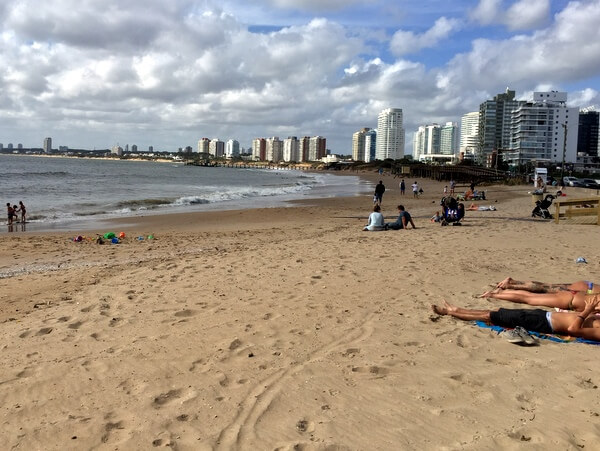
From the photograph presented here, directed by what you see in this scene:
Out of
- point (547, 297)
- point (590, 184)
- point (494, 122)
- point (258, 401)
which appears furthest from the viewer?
point (494, 122)

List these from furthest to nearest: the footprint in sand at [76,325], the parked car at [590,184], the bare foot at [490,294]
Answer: the parked car at [590,184] < the bare foot at [490,294] < the footprint in sand at [76,325]

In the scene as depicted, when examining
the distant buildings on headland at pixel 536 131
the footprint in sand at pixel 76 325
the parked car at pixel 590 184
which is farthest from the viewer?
the distant buildings on headland at pixel 536 131

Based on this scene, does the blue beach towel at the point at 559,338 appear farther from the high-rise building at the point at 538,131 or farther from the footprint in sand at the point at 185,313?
the high-rise building at the point at 538,131

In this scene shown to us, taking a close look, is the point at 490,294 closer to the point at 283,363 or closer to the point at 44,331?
the point at 283,363

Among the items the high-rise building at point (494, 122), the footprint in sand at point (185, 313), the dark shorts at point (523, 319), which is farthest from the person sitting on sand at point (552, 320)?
the high-rise building at point (494, 122)

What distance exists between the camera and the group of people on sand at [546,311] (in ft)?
15.3

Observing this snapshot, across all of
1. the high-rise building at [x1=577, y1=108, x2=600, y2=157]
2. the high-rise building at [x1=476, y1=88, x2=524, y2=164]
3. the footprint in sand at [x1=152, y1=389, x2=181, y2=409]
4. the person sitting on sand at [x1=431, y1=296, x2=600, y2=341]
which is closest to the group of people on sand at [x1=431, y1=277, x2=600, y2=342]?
the person sitting on sand at [x1=431, y1=296, x2=600, y2=341]

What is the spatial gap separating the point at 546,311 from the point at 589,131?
182 metres

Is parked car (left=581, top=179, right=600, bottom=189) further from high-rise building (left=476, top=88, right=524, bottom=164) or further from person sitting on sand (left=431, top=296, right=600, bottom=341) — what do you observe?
high-rise building (left=476, top=88, right=524, bottom=164)

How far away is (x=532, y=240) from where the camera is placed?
1084 centimetres

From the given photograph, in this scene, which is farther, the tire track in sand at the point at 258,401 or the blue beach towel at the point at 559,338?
the blue beach towel at the point at 559,338

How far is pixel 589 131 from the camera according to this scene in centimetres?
15975

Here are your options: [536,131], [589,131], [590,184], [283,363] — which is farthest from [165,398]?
[589,131]

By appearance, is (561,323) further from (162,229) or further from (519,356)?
(162,229)
